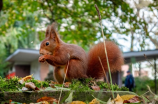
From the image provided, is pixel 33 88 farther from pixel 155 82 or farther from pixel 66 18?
pixel 155 82

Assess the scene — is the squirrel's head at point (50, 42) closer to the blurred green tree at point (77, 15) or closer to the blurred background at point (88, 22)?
the blurred background at point (88, 22)

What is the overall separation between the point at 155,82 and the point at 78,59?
795 centimetres

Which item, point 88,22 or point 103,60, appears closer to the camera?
point 103,60

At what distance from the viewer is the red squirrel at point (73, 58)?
1999 mm

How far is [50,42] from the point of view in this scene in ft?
6.82

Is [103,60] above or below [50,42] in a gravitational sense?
below

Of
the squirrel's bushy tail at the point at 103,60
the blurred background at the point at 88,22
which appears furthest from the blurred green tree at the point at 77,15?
the squirrel's bushy tail at the point at 103,60

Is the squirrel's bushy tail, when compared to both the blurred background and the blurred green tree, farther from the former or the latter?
the blurred green tree

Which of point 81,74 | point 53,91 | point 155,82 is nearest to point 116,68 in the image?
point 81,74

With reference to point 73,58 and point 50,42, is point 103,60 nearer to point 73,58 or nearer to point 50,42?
point 73,58

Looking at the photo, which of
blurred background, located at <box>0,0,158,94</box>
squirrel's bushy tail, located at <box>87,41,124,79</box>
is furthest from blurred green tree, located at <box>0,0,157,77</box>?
squirrel's bushy tail, located at <box>87,41,124,79</box>

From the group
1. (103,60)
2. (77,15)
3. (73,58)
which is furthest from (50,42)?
(77,15)

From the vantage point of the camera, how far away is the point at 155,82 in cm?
923

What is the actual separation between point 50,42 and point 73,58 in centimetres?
26
